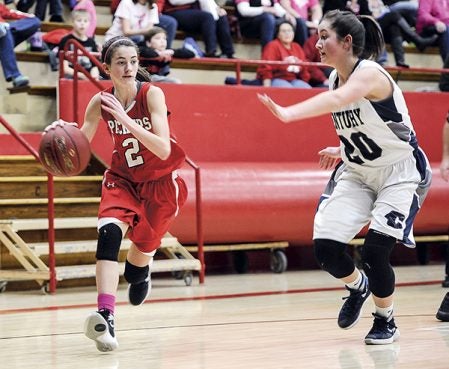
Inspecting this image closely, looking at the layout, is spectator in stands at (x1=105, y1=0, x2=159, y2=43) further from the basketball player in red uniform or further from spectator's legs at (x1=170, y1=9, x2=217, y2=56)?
the basketball player in red uniform

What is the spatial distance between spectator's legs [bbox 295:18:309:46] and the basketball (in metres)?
6.42

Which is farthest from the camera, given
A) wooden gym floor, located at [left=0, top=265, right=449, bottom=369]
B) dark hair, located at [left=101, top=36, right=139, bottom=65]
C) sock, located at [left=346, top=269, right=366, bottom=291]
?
sock, located at [left=346, top=269, right=366, bottom=291]

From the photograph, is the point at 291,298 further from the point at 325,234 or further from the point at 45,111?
the point at 45,111

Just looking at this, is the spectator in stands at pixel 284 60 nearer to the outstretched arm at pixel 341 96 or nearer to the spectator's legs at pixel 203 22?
the spectator's legs at pixel 203 22

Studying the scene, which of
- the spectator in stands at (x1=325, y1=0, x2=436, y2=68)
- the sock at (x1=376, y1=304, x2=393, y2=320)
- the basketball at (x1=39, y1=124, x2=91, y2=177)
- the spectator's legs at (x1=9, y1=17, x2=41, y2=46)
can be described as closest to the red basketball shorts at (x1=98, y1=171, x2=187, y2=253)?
the basketball at (x1=39, y1=124, x2=91, y2=177)

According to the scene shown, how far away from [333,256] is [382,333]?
441mm

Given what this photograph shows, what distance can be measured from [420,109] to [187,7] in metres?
2.86

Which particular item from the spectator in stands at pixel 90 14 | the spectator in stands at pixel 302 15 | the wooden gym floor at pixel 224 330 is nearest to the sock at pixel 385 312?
the wooden gym floor at pixel 224 330

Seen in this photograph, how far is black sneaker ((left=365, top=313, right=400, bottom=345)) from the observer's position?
4.52 metres

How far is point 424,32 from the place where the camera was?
1178 centimetres

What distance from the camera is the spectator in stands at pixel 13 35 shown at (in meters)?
8.69

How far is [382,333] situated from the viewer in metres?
4.54

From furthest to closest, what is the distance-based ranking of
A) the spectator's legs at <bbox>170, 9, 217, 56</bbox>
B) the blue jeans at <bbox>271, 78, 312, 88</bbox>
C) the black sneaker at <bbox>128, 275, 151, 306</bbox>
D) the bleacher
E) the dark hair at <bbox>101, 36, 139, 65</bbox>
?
the spectator's legs at <bbox>170, 9, 217, 56</bbox> → the blue jeans at <bbox>271, 78, 312, 88</bbox> → the bleacher → the black sneaker at <bbox>128, 275, 151, 306</bbox> → the dark hair at <bbox>101, 36, 139, 65</bbox>

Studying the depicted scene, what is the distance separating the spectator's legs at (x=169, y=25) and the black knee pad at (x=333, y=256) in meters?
5.61
